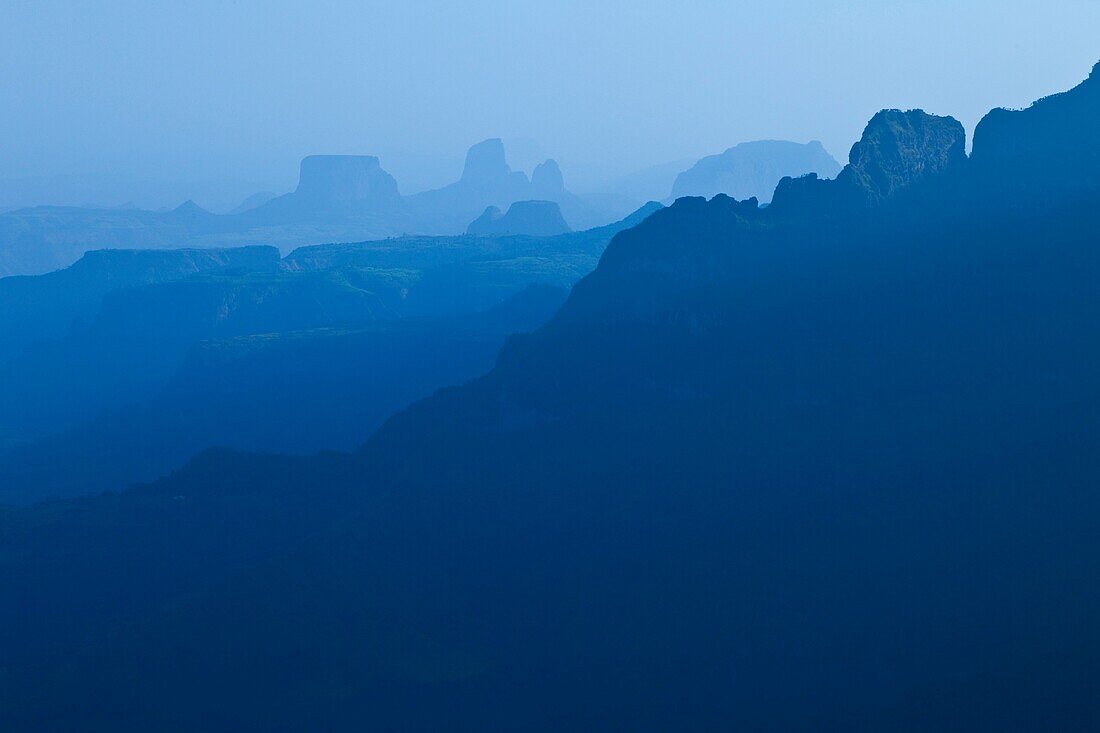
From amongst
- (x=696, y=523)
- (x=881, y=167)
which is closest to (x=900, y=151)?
(x=881, y=167)

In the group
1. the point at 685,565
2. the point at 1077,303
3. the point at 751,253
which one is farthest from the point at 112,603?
the point at 1077,303

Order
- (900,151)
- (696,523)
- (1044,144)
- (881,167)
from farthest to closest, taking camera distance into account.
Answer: (900,151) → (881,167) → (1044,144) → (696,523)

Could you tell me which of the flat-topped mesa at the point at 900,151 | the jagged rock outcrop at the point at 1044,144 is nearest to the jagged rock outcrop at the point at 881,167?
the flat-topped mesa at the point at 900,151

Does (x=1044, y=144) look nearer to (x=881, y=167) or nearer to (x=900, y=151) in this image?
(x=900, y=151)

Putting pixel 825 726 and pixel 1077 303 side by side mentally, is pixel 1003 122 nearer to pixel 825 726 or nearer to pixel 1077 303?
pixel 1077 303

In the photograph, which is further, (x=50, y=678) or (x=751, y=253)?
Answer: (x=751, y=253)
